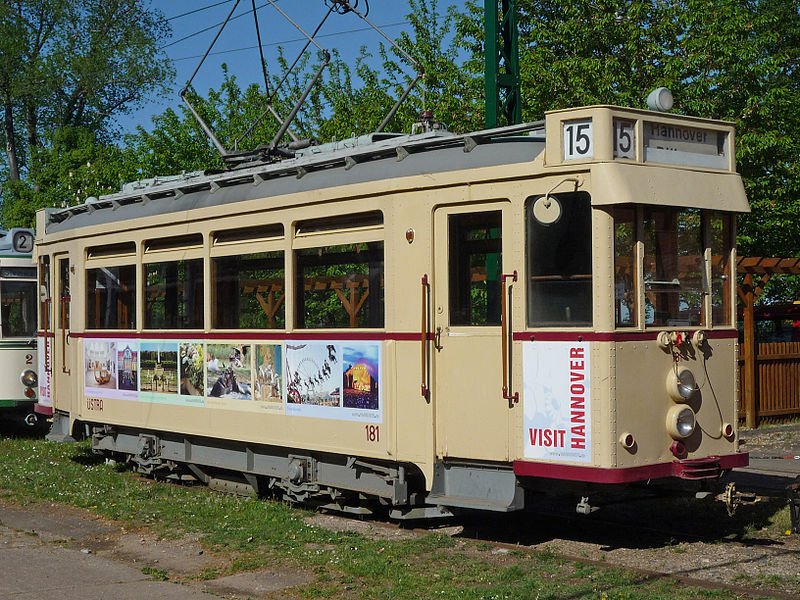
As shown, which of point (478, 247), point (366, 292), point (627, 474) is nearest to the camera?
point (627, 474)

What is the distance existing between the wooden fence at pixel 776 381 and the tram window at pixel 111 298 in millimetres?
10037

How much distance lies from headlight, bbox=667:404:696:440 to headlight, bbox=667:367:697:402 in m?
0.08

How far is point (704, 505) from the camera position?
10695 millimetres

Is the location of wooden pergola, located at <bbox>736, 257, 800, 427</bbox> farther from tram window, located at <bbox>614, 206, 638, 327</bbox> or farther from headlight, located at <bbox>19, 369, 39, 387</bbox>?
headlight, located at <bbox>19, 369, 39, 387</bbox>

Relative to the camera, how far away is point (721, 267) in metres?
8.92

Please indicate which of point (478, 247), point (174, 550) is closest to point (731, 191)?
point (478, 247)

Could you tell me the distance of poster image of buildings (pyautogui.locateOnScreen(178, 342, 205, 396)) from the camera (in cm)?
1134

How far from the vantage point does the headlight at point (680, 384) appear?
8320 millimetres

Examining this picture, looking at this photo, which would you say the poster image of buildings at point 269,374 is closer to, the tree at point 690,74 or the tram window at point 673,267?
the tram window at point 673,267

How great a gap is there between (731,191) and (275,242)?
3.95m

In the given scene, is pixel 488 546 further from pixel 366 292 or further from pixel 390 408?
pixel 366 292

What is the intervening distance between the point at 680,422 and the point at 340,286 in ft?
10.1

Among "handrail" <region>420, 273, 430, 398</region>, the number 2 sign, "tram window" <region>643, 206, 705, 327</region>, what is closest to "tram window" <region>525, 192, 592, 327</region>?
the number 2 sign

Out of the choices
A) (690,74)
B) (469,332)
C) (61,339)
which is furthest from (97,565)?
(690,74)
